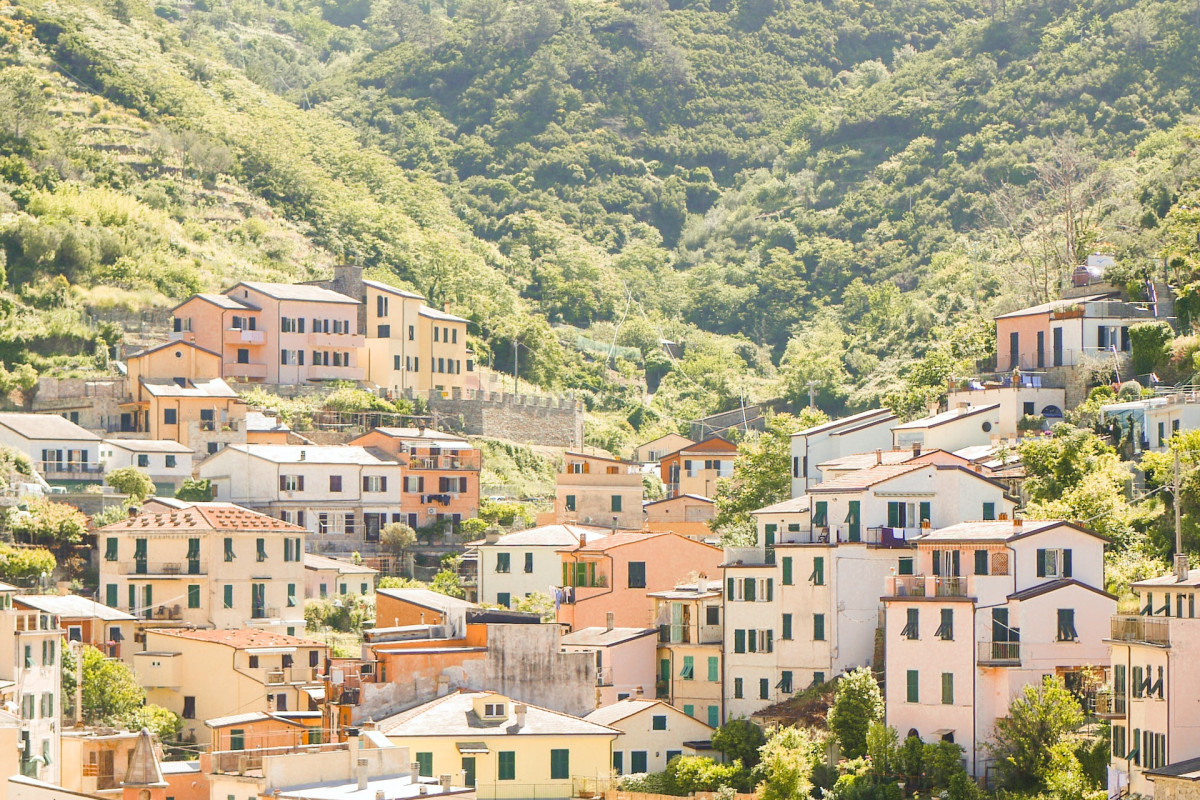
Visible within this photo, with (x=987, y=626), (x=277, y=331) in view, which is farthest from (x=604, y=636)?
(x=277, y=331)

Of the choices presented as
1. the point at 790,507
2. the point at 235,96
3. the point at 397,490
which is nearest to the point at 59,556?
the point at 397,490

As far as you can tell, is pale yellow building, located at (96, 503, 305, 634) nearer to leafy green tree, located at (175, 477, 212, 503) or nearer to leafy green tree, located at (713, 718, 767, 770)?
leafy green tree, located at (175, 477, 212, 503)

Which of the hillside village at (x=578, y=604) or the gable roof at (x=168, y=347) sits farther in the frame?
the gable roof at (x=168, y=347)

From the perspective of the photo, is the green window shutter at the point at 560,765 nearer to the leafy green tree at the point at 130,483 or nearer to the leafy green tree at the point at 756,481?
the leafy green tree at the point at 756,481

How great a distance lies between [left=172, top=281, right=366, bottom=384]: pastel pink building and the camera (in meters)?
98.2

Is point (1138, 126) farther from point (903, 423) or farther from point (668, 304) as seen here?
point (903, 423)

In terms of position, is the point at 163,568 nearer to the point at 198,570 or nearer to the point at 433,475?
the point at 198,570

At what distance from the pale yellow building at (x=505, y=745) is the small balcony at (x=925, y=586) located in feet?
25.3

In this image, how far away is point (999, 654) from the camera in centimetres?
5634

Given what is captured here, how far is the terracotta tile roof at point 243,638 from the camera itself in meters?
67.1

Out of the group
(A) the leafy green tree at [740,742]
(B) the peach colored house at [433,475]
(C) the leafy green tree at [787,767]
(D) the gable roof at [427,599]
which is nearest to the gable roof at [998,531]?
(C) the leafy green tree at [787,767]

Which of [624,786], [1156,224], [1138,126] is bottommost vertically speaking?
[624,786]

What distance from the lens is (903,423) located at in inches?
3140

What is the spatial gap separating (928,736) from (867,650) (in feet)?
20.3
